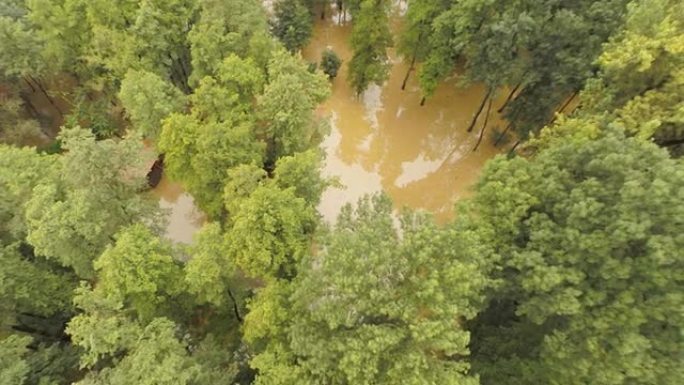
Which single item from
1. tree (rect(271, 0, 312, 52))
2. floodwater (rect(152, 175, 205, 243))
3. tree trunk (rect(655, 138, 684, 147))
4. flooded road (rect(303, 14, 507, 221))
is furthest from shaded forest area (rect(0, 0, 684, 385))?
tree (rect(271, 0, 312, 52))

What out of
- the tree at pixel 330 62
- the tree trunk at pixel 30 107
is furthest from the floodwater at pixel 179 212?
the tree at pixel 330 62

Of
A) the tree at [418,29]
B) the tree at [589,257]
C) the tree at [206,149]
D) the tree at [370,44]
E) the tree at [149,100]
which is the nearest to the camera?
the tree at [589,257]

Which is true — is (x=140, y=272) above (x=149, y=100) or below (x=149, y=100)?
below

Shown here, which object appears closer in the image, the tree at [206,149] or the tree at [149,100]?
the tree at [206,149]

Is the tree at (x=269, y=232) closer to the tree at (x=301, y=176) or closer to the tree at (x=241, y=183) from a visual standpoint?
the tree at (x=241, y=183)

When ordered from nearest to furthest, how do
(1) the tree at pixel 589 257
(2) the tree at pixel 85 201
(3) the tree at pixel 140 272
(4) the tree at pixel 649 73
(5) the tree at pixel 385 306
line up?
(1) the tree at pixel 589 257 < (5) the tree at pixel 385 306 < (3) the tree at pixel 140 272 < (2) the tree at pixel 85 201 < (4) the tree at pixel 649 73

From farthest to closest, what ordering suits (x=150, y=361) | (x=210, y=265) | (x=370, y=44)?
(x=370, y=44) → (x=210, y=265) → (x=150, y=361)

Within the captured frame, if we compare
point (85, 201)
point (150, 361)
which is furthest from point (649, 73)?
point (85, 201)

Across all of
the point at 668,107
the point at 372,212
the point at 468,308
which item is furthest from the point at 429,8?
the point at 468,308

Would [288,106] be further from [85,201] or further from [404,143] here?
[404,143]
